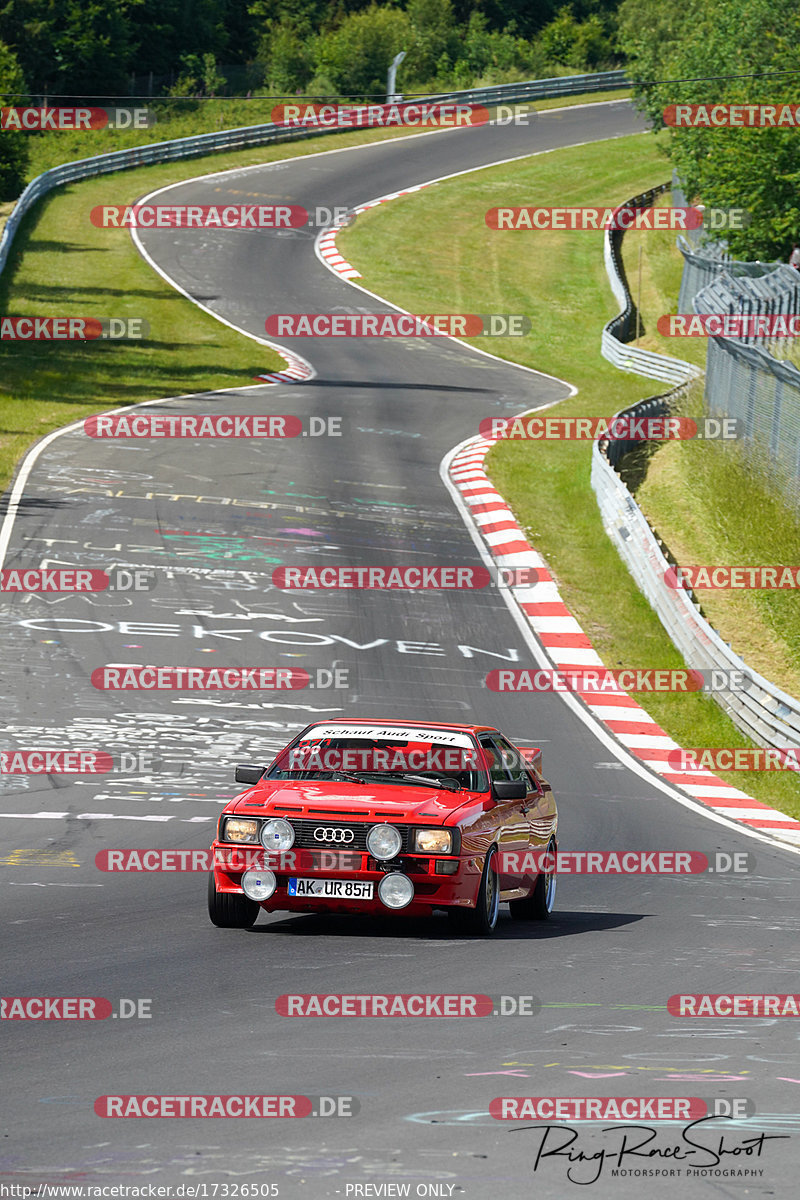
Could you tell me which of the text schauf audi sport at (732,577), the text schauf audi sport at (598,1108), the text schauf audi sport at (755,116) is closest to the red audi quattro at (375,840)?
the text schauf audi sport at (598,1108)

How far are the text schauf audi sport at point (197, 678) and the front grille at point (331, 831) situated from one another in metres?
10.1

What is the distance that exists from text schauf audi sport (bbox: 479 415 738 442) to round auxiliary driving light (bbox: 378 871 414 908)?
71.3ft

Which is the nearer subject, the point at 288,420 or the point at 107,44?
the point at 288,420

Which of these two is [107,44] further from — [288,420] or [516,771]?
[516,771]

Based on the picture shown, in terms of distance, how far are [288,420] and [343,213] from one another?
29.4 m

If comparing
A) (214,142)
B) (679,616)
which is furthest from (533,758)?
(214,142)

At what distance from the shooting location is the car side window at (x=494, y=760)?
11.2m

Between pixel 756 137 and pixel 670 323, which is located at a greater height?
pixel 756 137

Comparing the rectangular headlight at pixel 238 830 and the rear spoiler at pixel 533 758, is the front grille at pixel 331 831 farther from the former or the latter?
the rear spoiler at pixel 533 758

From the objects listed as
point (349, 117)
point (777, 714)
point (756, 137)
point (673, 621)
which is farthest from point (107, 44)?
point (777, 714)

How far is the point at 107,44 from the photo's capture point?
7706 cm

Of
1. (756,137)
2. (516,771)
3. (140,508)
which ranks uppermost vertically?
(756,137)

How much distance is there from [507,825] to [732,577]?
51.5 feet

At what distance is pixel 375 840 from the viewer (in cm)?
951
